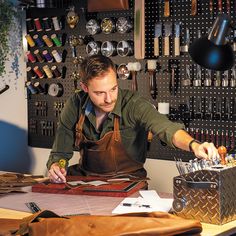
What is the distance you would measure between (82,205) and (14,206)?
0.35 metres

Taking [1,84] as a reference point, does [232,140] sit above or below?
below

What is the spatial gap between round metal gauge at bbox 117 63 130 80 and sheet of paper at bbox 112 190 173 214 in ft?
7.63

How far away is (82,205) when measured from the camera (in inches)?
110

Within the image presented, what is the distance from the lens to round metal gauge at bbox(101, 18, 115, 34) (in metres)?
5.20

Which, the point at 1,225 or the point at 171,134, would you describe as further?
the point at 171,134

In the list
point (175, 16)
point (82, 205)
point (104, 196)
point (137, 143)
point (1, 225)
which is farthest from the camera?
point (175, 16)

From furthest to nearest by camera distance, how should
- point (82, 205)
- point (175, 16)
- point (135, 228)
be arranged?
point (175, 16)
point (82, 205)
point (135, 228)

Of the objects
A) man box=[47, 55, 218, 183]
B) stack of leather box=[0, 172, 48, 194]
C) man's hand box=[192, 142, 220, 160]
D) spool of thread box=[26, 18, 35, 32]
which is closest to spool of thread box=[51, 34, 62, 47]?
spool of thread box=[26, 18, 35, 32]

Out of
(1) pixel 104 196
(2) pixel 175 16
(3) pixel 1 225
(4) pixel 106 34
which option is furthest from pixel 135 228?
(4) pixel 106 34

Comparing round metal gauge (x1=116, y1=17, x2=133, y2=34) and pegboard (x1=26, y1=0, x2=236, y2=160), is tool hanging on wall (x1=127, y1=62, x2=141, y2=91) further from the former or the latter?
round metal gauge (x1=116, y1=17, x2=133, y2=34)

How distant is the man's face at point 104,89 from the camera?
3658 millimetres

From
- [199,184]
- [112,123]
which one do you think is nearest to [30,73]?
[112,123]

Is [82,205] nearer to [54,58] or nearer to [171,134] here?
[171,134]

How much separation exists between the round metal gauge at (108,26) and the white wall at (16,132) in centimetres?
117
